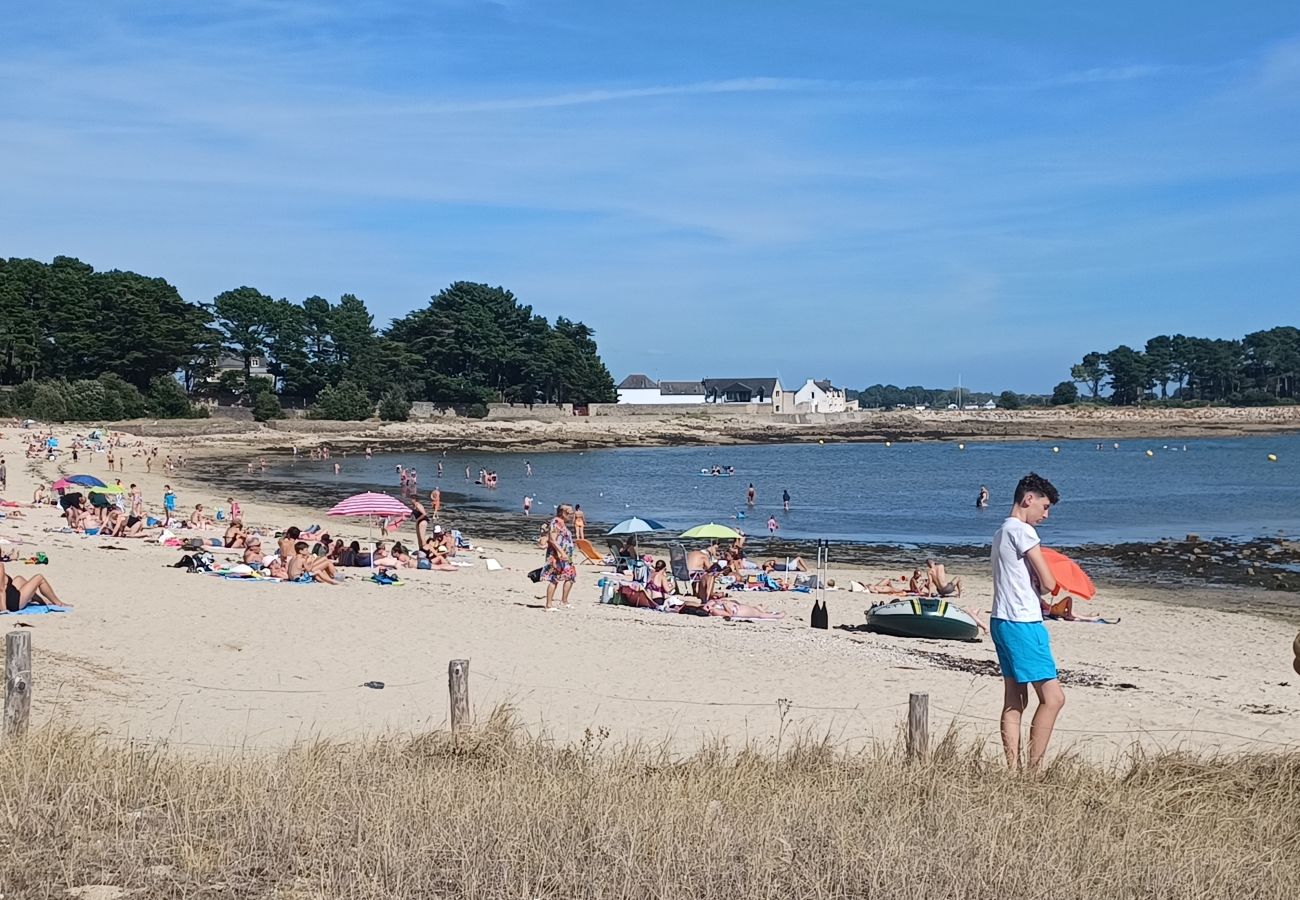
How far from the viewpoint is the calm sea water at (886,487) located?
35.3 metres

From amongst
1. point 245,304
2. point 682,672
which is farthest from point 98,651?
point 245,304

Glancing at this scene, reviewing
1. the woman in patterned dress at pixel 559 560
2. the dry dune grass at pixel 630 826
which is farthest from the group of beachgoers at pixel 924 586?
the dry dune grass at pixel 630 826

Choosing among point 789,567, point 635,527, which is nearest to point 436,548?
point 635,527

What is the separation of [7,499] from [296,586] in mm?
18292

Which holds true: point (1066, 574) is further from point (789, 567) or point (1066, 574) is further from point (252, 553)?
point (252, 553)

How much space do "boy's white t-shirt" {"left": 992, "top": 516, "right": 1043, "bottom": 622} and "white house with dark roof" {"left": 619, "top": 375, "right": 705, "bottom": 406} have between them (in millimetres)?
133671

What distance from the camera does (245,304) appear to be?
91.5 meters

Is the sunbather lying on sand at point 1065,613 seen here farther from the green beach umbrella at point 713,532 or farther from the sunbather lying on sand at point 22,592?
the sunbather lying on sand at point 22,592

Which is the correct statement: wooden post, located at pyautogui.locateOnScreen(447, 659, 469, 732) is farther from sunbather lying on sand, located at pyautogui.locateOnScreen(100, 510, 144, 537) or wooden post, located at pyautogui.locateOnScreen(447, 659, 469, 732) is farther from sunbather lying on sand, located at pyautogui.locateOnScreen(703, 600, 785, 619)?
sunbather lying on sand, located at pyautogui.locateOnScreen(100, 510, 144, 537)

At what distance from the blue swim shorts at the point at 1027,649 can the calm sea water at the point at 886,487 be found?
24.4m

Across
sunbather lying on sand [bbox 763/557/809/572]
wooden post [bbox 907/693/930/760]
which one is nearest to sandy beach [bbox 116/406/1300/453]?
sunbather lying on sand [bbox 763/557/809/572]

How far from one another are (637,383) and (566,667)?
133823 millimetres

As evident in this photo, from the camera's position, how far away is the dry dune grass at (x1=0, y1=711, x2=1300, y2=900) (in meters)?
5.32

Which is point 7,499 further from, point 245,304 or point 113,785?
point 245,304
